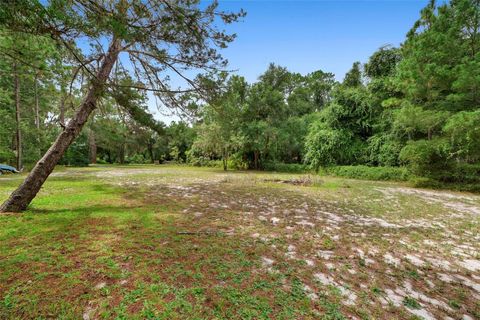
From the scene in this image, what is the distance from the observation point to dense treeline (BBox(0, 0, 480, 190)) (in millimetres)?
6199

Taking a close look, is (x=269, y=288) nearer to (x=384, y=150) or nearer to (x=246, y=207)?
(x=246, y=207)

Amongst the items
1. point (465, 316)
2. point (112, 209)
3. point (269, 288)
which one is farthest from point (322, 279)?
point (112, 209)

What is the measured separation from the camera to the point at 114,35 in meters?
2.83

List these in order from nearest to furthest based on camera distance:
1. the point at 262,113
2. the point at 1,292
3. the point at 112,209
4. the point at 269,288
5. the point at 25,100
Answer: the point at 1,292 < the point at 269,288 < the point at 112,209 < the point at 25,100 < the point at 262,113

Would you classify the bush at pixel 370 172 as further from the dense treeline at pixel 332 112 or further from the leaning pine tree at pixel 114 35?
the leaning pine tree at pixel 114 35

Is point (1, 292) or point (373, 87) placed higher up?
point (373, 87)

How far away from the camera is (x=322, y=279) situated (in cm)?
248

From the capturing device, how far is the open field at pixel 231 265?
6.33 ft

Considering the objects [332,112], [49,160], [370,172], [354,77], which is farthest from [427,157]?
[49,160]

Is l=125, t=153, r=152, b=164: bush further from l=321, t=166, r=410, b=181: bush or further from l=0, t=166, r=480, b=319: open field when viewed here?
l=0, t=166, r=480, b=319: open field

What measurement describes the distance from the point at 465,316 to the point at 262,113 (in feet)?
65.0

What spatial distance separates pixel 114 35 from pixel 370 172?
52.7 feet

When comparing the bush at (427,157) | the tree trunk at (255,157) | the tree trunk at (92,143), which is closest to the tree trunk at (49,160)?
the bush at (427,157)

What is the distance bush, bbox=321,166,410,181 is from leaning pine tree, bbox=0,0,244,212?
1342 cm
